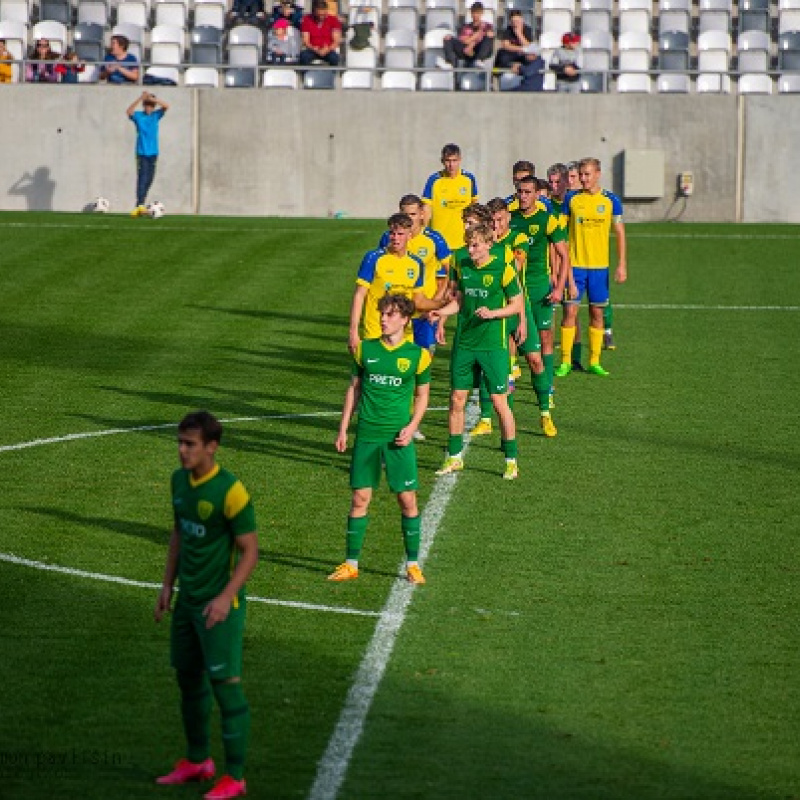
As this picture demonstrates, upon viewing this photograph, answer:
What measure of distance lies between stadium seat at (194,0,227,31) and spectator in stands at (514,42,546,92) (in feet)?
22.9

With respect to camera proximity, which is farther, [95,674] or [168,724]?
[95,674]

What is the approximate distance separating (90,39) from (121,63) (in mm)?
3183

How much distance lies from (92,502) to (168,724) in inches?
218

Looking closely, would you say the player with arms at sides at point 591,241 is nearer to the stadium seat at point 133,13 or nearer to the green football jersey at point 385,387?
the green football jersey at point 385,387

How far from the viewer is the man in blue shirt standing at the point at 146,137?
1358 inches

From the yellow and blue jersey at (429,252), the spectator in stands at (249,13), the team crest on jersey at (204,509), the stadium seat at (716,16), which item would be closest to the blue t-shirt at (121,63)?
the spectator in stands at (249,13)

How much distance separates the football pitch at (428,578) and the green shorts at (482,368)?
0.88 metres

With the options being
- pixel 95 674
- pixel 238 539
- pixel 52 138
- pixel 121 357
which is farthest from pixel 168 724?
pixel 52 138

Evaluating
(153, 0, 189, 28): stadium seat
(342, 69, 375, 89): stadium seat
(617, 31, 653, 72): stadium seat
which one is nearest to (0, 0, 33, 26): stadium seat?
(153, 0, 189, 28): stadium seat

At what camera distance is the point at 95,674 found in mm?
10938

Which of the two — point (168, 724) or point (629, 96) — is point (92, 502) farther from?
point (629, 96)

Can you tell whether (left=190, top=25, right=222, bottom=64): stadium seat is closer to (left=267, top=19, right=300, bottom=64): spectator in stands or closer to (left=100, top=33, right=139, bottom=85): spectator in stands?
(left=267, top=19, right=300, bottom=64): spectator in stands

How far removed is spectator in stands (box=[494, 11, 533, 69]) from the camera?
3599 cm

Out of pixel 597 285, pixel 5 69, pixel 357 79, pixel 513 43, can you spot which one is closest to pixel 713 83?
pixel 513 43
